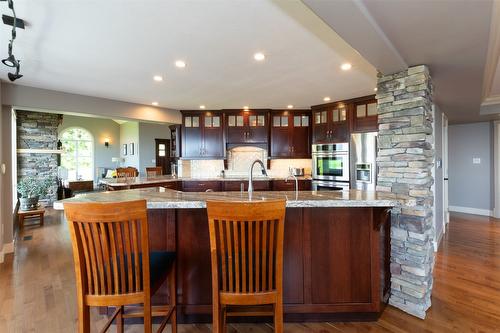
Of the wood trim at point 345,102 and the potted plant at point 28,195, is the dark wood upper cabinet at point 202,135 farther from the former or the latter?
the potted plant at point 28,195

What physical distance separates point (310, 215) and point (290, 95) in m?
2.92

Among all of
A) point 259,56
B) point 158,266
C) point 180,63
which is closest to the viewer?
point 158,266

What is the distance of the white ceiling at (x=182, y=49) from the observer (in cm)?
190

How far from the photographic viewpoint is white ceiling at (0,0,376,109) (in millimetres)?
1896

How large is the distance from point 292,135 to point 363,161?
171 centimetres

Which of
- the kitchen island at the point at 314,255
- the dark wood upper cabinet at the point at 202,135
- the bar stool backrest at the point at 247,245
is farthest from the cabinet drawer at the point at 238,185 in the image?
the bar stool backrest at the point at 247,245

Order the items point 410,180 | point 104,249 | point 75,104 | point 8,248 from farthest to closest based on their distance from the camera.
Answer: point 75,104, point 8,248, point 410,180, point 104,249

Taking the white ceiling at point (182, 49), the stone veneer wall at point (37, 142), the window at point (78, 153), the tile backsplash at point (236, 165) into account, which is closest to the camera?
the white ceiling at point (182, 49)

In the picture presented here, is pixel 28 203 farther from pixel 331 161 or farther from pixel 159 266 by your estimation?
pixel 331 161

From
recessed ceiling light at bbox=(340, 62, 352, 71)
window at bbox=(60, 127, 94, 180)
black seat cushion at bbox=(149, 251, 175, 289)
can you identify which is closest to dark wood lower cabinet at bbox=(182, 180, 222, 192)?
recessed ceiling light at bbox=(340, 62, 352, 71)

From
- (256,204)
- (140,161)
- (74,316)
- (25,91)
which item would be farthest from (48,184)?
(256,204)

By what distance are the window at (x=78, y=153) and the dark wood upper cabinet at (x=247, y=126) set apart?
8324 mm

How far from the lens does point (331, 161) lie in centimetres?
493

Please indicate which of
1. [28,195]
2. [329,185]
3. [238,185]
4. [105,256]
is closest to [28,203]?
[28,195]
